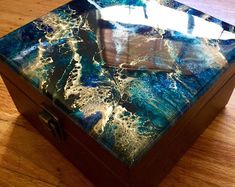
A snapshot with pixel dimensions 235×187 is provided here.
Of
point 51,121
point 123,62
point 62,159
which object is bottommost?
point 62,159

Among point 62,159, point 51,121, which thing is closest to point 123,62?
point 51,121

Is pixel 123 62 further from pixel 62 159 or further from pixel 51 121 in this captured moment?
pixel 62 159

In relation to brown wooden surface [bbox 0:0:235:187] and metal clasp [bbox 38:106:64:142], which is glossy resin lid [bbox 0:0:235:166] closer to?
metal clasp [bbox 38:106:64:142]

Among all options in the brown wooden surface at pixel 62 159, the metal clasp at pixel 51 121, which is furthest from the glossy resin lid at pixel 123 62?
the brown wooden surface at pixel 62 159

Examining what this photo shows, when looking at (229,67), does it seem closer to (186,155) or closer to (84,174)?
(186,155)

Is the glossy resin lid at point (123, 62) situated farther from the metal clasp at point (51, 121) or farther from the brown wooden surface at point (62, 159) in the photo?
the brown wooden surface at point (62, 159)

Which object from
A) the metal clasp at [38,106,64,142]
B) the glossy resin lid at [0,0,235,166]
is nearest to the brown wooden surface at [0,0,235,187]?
the metal clasp at [38,106,64,142]
